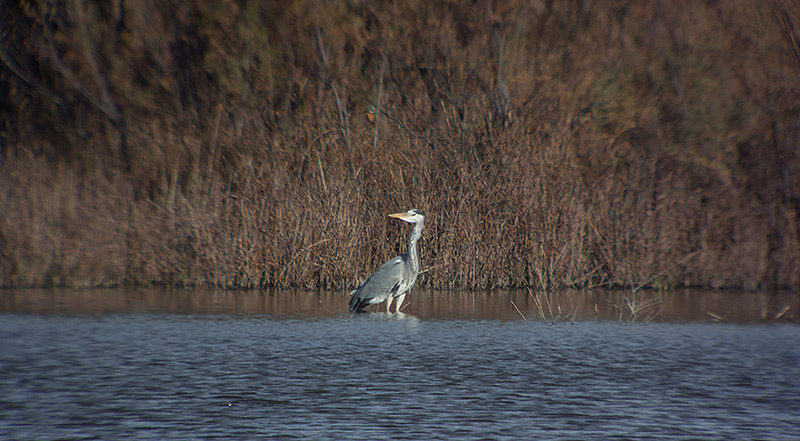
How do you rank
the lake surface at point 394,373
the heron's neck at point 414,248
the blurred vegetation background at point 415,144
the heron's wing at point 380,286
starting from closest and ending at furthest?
the lake surface at point 394,373 < the heron's wing at point 380,286 < the heron's neck at point 414,248 < the blurred vegetation background at point 415,144

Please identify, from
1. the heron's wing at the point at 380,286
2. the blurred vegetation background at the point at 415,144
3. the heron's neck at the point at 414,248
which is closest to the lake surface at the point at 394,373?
the heron's wing at the point at 380,286

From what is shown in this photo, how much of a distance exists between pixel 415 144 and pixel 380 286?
4102mm

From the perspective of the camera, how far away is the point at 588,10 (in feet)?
58.6

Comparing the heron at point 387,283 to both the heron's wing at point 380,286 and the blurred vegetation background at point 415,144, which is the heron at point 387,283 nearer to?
the heron's wing at point 380,286

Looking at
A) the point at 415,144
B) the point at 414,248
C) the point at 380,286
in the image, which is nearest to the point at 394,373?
the point at 380,286

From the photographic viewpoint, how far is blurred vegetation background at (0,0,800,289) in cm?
1205

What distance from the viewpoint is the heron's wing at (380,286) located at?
8953 millimetres

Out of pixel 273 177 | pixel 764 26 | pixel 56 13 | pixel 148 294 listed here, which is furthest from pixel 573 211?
pixel 56 13

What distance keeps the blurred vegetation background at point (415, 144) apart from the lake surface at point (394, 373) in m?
2.41

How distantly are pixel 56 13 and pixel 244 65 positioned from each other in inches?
205

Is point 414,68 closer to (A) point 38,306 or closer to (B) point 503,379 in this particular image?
(A) point 38,306

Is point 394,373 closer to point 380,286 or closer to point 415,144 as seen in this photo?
point 380,286

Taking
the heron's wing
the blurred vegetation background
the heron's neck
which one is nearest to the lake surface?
→ the heron's wing

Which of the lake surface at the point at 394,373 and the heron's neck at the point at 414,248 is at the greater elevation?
the heron's neck at the point at 414,248
